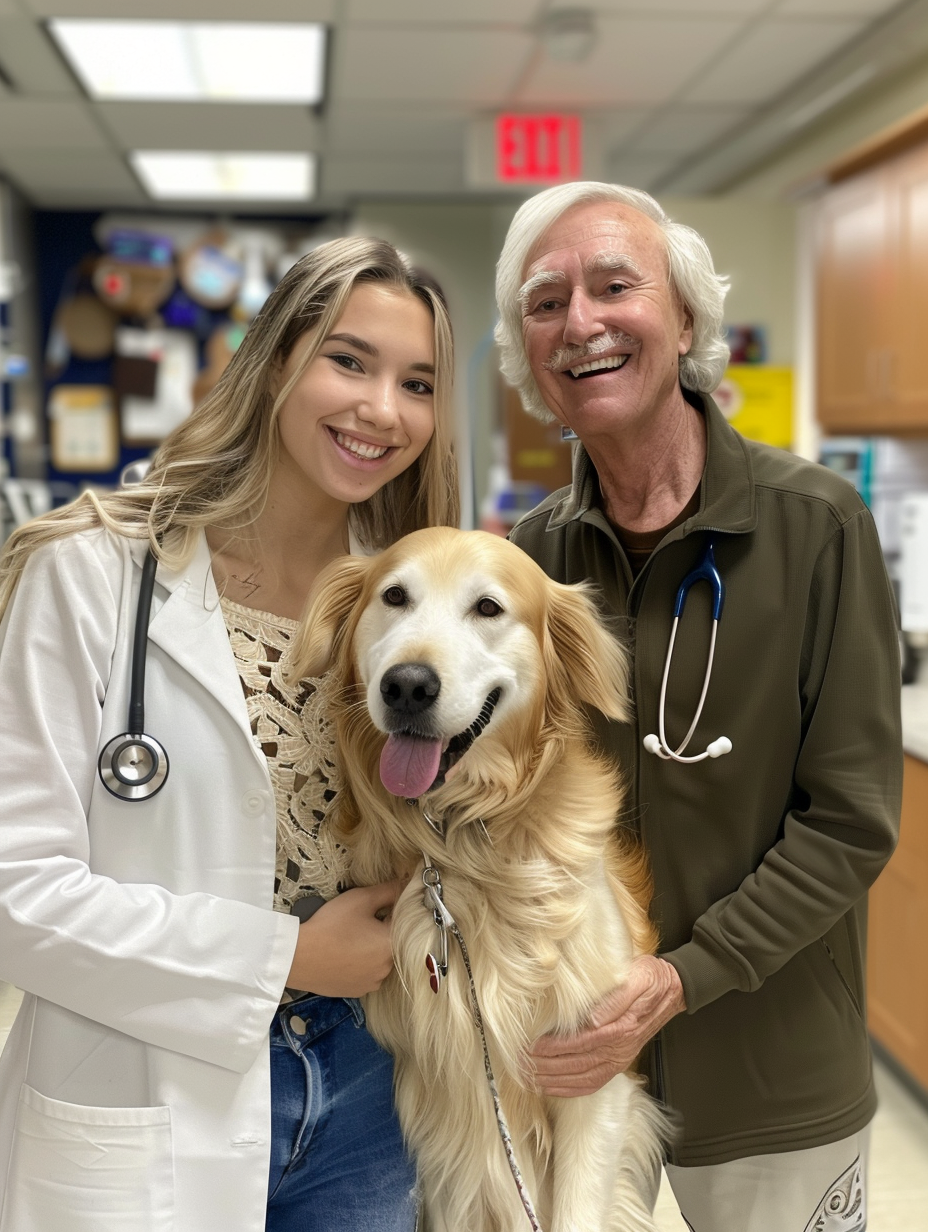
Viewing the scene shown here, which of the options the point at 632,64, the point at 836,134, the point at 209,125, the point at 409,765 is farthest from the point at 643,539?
the point at 836,134

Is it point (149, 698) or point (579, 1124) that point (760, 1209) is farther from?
point (149, 698)

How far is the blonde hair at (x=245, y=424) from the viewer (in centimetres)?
125

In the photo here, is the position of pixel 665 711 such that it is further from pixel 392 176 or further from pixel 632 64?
pixel 392 176

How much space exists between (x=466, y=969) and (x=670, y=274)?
2.97 feet

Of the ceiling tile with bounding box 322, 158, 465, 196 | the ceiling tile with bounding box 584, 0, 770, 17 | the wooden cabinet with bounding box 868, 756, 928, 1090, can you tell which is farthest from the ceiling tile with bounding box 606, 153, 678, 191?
the wooden cabinet with bounding box 868, 756, 928, 1090

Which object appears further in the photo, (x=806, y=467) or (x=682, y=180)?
(x=682, y=180)

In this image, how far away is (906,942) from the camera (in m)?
2.91

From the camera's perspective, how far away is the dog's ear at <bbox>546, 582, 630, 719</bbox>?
4.35 feet

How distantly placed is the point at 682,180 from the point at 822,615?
5.98m

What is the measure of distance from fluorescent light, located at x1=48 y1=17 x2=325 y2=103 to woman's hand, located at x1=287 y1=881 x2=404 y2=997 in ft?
12.4

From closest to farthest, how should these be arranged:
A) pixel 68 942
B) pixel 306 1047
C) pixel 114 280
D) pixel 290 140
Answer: pixel 68 942
pixel 306 1047
pixel 290 140
pixel 114 280

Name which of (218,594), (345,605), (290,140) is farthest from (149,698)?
(290,140)

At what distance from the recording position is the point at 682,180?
6613mm

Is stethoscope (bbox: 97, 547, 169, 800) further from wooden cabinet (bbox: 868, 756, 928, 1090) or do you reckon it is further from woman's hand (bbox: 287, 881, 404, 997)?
wooden cabinet (bbox: 868, 756, 928, 1090)
